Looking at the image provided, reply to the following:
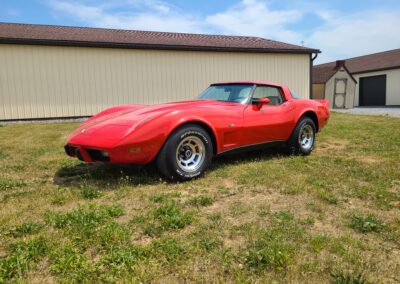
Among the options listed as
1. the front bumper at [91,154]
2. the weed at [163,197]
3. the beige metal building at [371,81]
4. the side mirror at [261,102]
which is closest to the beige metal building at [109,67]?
the beige metal building at [371,81]

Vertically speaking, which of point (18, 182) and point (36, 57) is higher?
point (36, 57)

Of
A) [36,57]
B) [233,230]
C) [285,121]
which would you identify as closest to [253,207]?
[233,230]

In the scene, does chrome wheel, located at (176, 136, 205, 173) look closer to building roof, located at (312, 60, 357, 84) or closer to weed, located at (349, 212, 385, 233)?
weed, located at (349, 212, 385, 233)

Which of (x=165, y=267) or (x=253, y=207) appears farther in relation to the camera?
(x=253, y=207)

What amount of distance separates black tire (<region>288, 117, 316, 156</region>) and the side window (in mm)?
541

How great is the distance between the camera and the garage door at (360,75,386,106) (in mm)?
24486

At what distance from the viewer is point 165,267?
81.0 inches

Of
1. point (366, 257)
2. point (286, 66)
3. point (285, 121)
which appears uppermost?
point (286, 66)

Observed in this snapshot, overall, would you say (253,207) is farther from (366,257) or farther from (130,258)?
(130,258)

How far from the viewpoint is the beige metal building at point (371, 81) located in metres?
22.9

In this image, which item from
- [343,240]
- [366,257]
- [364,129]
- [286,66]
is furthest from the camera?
[286,66]

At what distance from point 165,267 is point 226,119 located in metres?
2.53

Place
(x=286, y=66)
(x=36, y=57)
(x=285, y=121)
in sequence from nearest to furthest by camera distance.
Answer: (x=285, y=121) < (x=36, y=57) < (x=286, y=66)

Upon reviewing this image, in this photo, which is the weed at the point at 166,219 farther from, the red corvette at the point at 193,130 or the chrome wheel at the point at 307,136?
the chrome wheel at the point at 307,136
